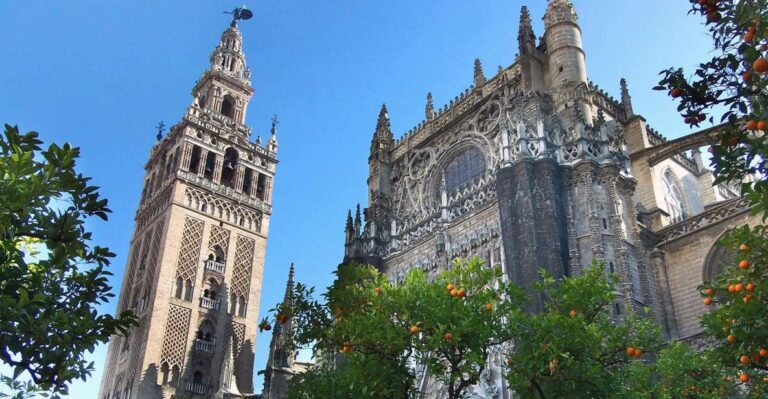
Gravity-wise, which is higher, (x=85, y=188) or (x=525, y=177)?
(x=525, y=177)

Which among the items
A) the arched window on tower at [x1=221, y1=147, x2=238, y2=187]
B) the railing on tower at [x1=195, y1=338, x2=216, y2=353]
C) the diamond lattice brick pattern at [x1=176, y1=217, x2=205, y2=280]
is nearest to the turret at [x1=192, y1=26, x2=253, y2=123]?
the arched window on tower at [x1=221, y1=147, x2=238, y2=187]

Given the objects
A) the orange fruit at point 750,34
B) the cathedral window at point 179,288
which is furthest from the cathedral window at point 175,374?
the orange fruit at point 750,34

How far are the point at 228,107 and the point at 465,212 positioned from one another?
26241 mm

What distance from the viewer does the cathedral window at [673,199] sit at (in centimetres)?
2506

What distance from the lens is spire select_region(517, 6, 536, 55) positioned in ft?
85.0

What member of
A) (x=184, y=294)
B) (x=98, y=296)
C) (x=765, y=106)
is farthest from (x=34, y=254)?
(x=184, y=294)

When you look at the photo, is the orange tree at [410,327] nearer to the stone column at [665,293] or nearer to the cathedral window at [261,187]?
the stone column at [665,293]

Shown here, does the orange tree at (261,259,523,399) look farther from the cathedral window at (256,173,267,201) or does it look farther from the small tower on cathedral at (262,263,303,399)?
the cathedral window at (256,173,267,201)

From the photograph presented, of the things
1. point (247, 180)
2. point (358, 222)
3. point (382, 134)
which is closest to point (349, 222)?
point (358, 222)

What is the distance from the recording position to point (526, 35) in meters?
26.3

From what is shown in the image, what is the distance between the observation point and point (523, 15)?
2739cm

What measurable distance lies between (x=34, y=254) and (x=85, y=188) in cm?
280

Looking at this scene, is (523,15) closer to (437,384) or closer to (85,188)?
(437,384)

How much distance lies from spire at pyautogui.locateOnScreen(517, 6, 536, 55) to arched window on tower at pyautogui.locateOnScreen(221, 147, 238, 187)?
69.0 ft
